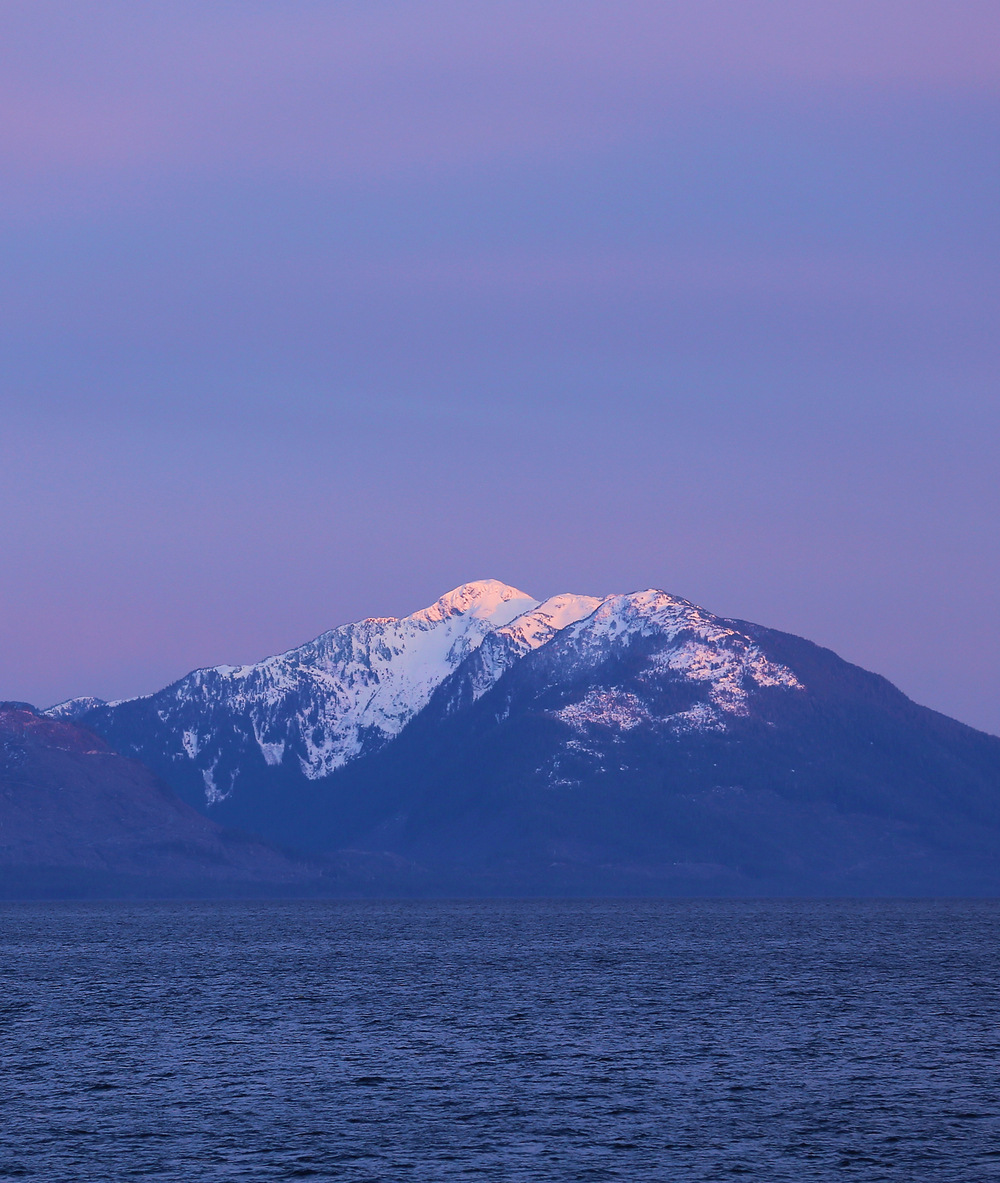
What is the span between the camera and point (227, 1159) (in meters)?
77.1

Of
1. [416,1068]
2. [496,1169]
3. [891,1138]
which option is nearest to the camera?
[496,1169]

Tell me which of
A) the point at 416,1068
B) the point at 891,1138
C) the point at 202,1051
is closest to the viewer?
the point at 891,1138

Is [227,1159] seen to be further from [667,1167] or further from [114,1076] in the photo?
[114,1076]

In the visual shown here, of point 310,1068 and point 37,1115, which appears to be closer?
point 37,1115

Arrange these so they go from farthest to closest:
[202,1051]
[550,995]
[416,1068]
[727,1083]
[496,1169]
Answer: [550,995] → [202,1051] → [416,1068] → [727,1083] → [496,1169]

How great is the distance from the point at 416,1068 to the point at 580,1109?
19.1 m

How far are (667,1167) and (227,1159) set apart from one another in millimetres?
20577

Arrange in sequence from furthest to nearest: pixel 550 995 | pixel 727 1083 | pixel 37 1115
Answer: pixel 550 995 → pixel 727 1083 → pixel 37 1115

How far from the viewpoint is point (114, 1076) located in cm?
10388

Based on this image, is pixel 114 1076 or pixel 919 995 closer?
pixel 114 1076

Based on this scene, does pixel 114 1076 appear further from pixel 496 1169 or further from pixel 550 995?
pixel 550 995

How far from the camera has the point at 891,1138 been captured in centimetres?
8138

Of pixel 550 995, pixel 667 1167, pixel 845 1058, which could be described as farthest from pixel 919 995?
pixel 667 1167

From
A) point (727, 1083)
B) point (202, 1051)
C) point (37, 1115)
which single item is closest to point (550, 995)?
point (202, 1051)
